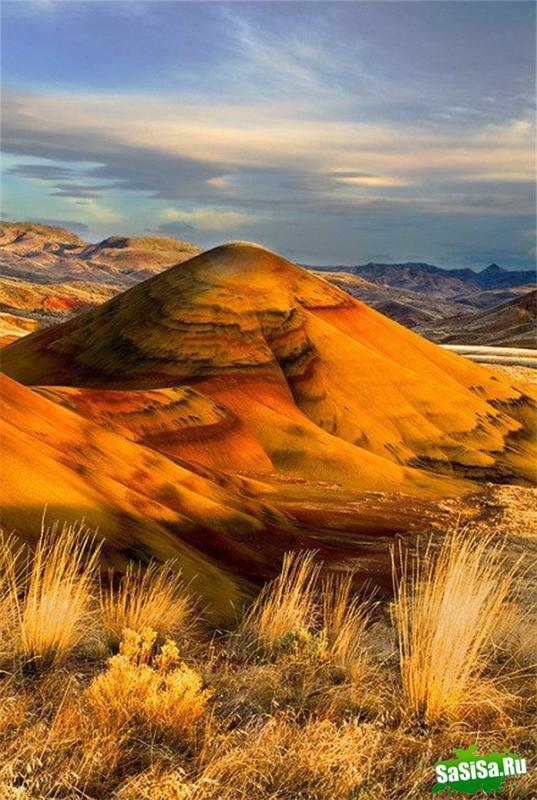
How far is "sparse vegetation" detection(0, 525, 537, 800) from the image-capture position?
407 cm

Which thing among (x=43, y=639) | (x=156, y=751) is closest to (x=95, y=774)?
(x=156, y=751)

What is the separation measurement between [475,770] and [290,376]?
24801 mm

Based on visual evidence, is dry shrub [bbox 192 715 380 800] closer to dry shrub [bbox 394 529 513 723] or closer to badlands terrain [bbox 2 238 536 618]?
dry shrub [bbox 394 529 513 723]

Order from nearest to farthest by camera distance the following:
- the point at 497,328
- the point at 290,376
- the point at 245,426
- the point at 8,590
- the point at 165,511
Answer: the point at 8,590 → the point at 165,511 → the point at 245,426 → the point at 290,376 → the point at 497,328

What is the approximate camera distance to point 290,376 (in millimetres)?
29047

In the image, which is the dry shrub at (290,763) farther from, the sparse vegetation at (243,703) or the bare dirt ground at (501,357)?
the bare dirt ground at (501,357)

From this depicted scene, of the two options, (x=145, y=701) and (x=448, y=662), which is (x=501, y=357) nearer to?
(x=448, y=662)

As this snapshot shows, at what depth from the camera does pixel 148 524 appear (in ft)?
31.6

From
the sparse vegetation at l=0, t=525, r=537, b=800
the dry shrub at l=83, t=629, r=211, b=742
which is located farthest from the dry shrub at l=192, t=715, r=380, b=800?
the dry shrub at l=83, t=629, r=211, b=742

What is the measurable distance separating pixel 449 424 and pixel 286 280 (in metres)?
8.88

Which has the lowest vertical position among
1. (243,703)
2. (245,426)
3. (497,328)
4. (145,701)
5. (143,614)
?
(497,328)

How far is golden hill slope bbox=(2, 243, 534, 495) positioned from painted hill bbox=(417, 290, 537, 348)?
2339 inches

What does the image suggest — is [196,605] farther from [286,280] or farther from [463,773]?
[286,280]

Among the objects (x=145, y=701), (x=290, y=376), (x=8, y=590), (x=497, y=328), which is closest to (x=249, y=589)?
(x=8, y=590)
